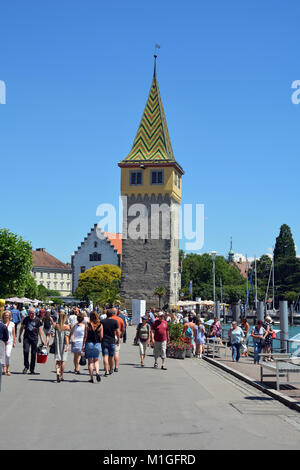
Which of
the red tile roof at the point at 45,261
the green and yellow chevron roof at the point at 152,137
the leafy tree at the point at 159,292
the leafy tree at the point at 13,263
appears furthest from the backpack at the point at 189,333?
the red tile roof at the point at 45,261

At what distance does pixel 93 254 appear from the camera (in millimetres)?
107500

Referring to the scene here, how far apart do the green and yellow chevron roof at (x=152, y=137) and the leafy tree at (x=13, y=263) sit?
20758mm

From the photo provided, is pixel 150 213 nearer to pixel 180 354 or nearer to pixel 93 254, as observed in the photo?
pixel 93 254

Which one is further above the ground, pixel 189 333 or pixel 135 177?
pixel 135 177

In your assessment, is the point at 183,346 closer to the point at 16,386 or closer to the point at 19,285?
the point at 16,386

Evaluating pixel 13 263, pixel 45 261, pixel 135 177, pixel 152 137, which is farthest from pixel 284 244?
pixel 13 263

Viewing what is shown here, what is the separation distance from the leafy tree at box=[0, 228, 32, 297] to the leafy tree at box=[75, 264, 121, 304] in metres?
31.0

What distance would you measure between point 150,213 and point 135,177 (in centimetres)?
440

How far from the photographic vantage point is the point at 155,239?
78625 millimetres

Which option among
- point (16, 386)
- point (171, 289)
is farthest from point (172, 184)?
point (16, 386)

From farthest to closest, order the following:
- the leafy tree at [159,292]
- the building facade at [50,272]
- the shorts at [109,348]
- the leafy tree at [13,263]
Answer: the building facade at [50,272] → the leafy tree at [159,292] → the leafy tree at [13,263] → the shorts at [109,348]

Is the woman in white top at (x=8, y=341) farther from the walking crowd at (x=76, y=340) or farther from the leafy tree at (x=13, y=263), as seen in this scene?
the leafy tree at (x=13, y=263)

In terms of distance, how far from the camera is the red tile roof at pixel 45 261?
14500 cm
